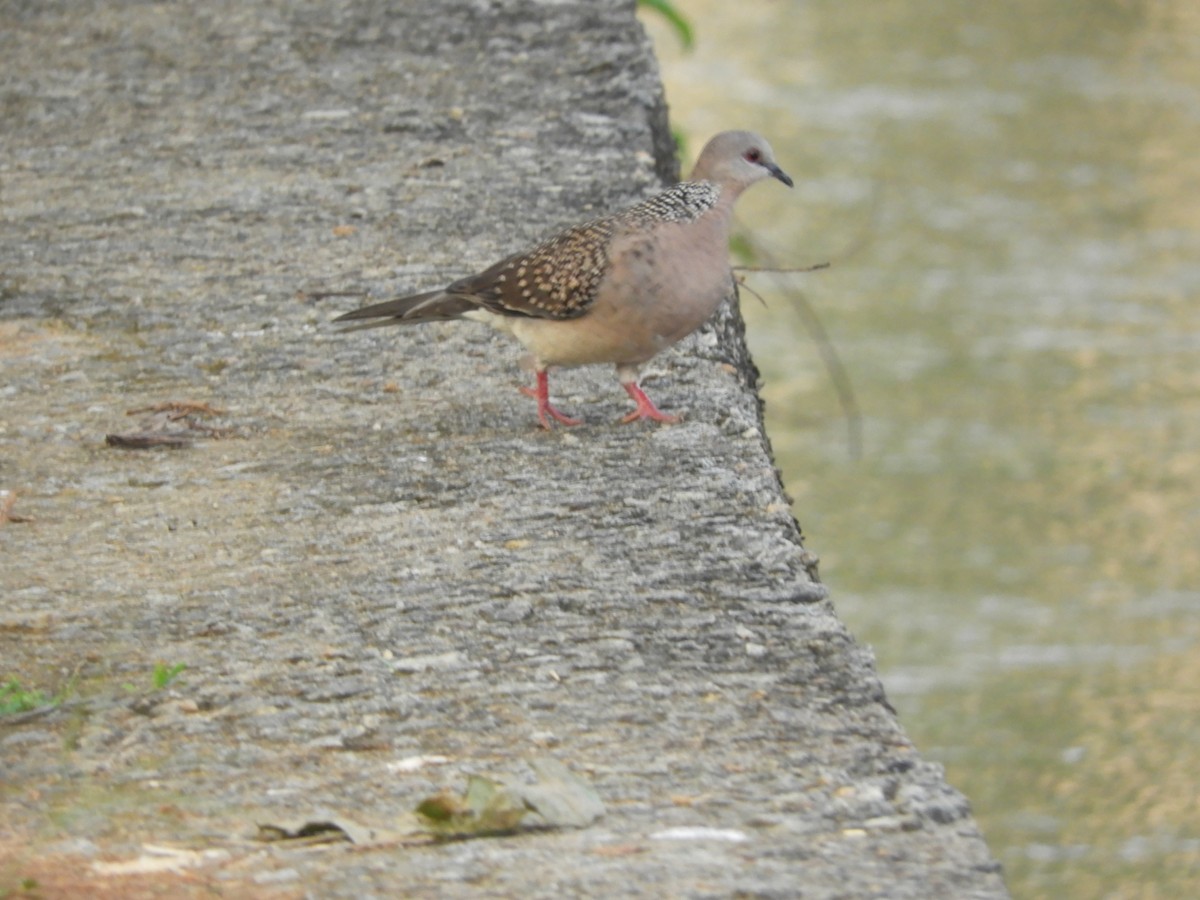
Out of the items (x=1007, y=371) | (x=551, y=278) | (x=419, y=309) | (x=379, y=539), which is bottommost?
(x=1007, y=371)

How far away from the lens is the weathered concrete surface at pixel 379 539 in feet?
9.25

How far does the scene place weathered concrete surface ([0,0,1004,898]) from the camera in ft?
9.25

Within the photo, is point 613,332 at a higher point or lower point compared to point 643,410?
higher

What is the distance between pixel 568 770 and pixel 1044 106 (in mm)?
9265

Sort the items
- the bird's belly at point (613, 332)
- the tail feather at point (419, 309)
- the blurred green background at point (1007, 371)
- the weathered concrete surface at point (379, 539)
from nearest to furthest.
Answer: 1. the weathered concrete surface at point (379, 539)
2. the bird's belly at point (613, 332)
3. the tail feather at point (419, 309)
4. the blurred green background at point (1007, 371)

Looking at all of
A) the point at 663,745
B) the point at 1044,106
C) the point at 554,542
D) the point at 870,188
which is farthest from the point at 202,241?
the point at 1044,106

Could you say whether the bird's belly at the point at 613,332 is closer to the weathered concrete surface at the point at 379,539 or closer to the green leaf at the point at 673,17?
the weathered concrete surface at the point at 379,539

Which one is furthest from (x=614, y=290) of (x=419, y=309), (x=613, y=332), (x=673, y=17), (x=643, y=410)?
(x=673, y=17)

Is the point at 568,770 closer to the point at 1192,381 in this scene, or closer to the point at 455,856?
the point at 455,856

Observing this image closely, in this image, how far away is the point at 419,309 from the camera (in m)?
4.39

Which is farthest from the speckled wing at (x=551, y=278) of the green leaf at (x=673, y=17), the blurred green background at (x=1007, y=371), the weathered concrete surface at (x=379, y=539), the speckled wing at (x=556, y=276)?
the green leaf at (x=673, y=17)

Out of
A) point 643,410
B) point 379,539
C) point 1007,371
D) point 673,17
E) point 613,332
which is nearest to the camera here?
point 379,539

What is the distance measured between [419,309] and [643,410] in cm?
56

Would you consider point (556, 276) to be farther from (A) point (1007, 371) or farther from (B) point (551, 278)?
(A) point (1007, 371)
